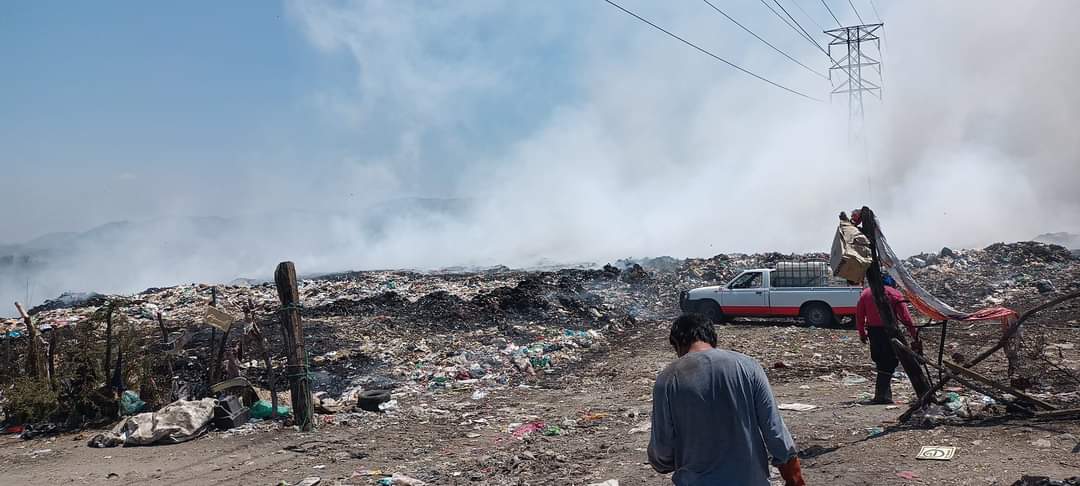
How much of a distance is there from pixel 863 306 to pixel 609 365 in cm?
518

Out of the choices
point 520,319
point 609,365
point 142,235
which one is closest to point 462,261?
point 142,235

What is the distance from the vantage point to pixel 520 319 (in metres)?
16.6

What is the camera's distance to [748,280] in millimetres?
16188

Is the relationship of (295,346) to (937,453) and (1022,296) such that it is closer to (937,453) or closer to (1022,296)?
(937,453)

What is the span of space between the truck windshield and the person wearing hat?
8.76 metres

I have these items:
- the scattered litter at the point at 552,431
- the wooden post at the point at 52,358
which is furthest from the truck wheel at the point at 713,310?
the wooden post at the point at 52,358

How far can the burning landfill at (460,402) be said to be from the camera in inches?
225

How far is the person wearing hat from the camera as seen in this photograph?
22.4ft

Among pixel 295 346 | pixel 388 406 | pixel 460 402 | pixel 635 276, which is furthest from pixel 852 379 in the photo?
pixel 635 276

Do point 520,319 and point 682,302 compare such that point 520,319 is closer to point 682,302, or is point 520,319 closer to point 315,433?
point 682,302

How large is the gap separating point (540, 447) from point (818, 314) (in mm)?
10019

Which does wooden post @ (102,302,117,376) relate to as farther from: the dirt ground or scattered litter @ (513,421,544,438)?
scattered litter @ (513,421,544,438)

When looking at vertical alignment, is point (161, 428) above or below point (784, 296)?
below

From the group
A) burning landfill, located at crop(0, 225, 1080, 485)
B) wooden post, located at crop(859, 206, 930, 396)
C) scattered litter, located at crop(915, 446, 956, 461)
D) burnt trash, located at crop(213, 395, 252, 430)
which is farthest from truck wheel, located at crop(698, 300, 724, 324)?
scattered litter, located at crop(915, 446, 956, 461)
